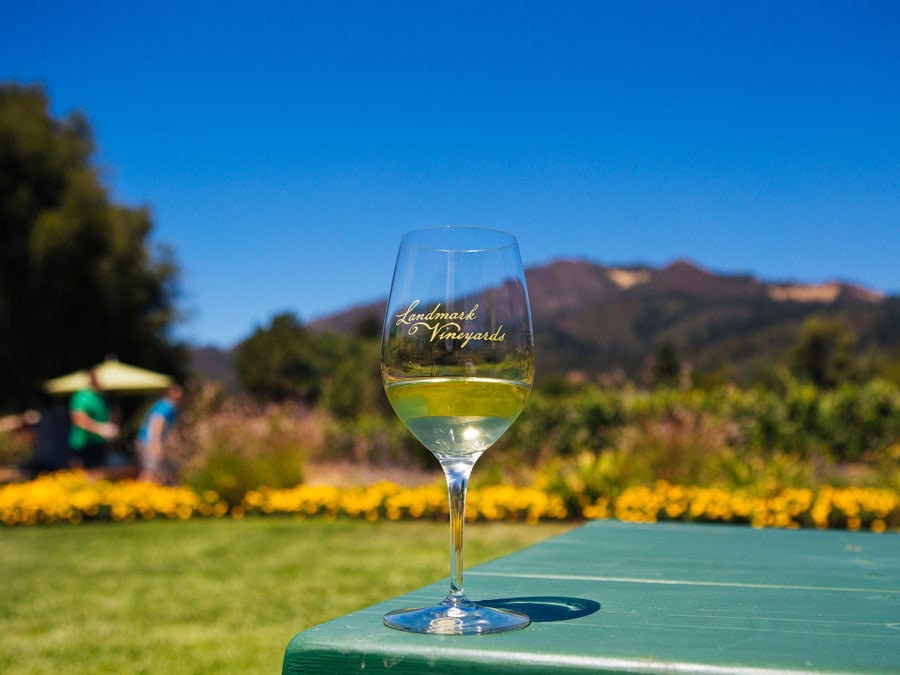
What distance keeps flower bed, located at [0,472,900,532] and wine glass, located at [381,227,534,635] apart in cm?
696

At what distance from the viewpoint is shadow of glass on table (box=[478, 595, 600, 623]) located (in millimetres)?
1052

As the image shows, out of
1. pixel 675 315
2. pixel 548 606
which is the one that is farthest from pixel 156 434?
pixel 675 315

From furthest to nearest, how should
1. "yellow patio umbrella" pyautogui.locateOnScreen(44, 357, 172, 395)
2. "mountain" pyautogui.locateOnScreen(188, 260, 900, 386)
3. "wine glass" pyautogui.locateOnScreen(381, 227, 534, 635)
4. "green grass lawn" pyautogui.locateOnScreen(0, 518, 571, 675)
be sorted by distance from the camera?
"mountain" pyautogui.locateOnScreen(188, 260, 900, 386), "yellow patio umbrella" pyautogui.locateOnScreen(44, 357, 172, 395), "green grass lawn" pyautogui.locateOnScreen(0, 518, 571, 675), "wine glass" pyautogui.locateOnScreen(381, 227, 534, 635)

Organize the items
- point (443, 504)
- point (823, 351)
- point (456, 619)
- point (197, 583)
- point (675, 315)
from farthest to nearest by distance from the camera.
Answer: point (675, 315) < point (823, 351) < point (443, 504) < point (197, 583) < point (456, 619)

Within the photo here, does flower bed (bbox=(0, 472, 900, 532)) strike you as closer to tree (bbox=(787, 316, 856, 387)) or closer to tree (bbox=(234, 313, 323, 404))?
tree (bbox=(787, 316, 856, 387))

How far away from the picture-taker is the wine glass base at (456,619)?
3.12 feet

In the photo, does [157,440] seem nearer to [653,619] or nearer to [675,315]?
[653,619]

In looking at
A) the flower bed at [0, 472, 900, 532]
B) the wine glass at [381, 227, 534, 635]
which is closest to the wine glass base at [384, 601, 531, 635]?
the wine glass at [381, 227, 534, 635]

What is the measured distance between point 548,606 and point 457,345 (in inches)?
14.7

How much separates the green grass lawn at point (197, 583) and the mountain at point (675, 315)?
53.0 metres

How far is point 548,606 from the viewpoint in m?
1.14

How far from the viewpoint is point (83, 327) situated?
71.1ft

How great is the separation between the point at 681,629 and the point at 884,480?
8949 mm

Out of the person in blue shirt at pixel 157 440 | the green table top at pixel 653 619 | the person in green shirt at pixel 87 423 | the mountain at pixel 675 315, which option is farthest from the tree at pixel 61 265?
the mountain at pixel 675 315
